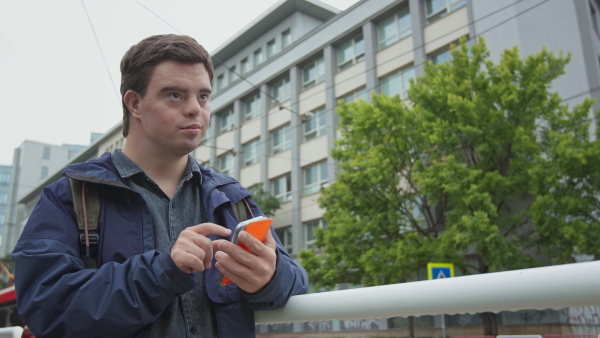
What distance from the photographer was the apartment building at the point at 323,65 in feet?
60.7

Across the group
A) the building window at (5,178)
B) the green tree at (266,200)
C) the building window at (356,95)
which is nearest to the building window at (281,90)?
the green tree at (266,200)

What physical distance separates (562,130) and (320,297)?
16109 millimetres

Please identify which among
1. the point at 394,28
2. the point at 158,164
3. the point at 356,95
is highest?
the point at 394,28

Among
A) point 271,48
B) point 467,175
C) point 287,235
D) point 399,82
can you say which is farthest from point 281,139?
point 467,175

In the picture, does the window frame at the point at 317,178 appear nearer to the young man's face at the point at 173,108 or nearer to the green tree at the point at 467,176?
the green tree at the point at 467,176

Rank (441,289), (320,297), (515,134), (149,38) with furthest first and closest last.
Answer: (515,134) < (149,38) < (320,297) < (441,289)

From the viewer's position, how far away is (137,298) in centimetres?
102

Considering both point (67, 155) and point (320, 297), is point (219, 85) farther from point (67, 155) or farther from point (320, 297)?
point (67, 155)

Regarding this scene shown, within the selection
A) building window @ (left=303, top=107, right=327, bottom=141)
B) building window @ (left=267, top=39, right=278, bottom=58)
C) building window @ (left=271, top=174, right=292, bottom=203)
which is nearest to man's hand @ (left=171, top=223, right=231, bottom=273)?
building window @ (left=303, top=107, right=327, bottom=141)

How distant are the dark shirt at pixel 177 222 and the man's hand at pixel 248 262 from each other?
0.13 m

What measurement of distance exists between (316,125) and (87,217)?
26.5m

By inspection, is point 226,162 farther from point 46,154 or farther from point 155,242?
point 46,154

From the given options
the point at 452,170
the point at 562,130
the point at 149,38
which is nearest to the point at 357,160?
the point at 452,170

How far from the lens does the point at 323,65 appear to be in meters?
28.1
